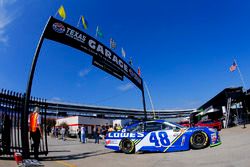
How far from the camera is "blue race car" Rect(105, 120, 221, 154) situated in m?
10.4

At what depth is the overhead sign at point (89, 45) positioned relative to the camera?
37.3 feet

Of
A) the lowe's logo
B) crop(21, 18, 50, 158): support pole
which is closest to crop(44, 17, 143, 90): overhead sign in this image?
crop(21, 18, 50, 158): support pole

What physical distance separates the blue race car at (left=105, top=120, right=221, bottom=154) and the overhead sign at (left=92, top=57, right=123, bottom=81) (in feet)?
16.1

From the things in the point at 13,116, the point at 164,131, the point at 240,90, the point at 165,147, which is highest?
the point at 240,90

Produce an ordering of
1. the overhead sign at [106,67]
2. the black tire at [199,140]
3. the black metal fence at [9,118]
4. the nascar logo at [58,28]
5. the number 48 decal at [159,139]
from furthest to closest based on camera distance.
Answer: the overhead sign at [106,67]
the nascar logo at [58,28]
the number 48 decal at [159,139]
the black tire at [199,140]
the black metal fence at [9,118]

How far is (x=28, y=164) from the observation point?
730cm

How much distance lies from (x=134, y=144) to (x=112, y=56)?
727 centimetres

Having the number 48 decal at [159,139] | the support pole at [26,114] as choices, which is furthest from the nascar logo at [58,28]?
the number 48 decal at [159,139]

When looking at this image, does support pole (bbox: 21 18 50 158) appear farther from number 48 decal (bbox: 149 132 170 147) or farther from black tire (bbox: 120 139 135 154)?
number 48 decal (bbox: 149 132 170 147)

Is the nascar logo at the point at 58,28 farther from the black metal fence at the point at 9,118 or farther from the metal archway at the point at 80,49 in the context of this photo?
the black metal fence at the point at 9,118

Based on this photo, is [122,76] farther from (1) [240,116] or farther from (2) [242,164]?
(1) [240,116]

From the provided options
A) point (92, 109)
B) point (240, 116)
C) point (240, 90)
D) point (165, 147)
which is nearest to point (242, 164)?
point (165, 147)

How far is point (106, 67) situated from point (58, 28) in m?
5.37

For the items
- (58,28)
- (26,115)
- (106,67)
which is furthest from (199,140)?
(106,67)
